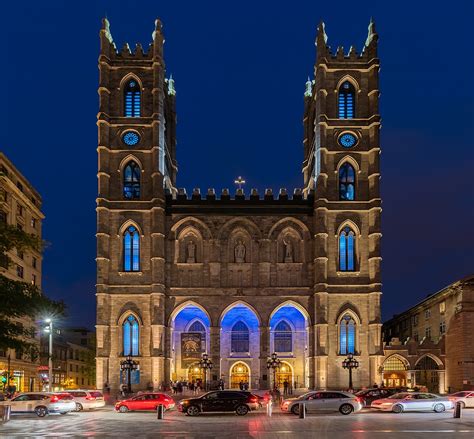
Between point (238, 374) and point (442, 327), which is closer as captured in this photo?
point (442, 327)

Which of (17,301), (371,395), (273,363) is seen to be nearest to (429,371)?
(273,363)

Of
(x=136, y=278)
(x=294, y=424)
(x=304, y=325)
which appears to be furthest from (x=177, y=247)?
(x=294, y=424)

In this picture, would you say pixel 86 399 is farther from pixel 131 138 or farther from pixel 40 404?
pixel 131 138

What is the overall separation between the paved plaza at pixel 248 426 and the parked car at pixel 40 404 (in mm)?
635

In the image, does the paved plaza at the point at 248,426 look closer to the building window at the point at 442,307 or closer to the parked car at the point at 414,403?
the parked car at the point at 414,403

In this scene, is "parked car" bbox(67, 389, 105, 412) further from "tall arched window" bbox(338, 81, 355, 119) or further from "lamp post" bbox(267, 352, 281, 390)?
"tall arched window" bbox(338, 81, 355, 119)

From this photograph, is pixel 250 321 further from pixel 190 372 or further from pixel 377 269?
pixel 377 269

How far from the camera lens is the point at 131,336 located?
2660 inches

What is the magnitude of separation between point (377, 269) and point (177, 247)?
18.6 m

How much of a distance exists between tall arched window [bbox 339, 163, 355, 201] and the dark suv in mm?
33088

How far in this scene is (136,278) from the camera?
68312mm

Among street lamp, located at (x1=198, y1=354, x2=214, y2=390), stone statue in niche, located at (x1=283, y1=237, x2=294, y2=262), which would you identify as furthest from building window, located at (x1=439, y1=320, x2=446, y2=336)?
street lamp, located at (x1=198, y1=354, x2=214, y2=390)

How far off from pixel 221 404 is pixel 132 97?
131 ft

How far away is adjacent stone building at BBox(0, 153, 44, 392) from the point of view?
72188 millimetres
